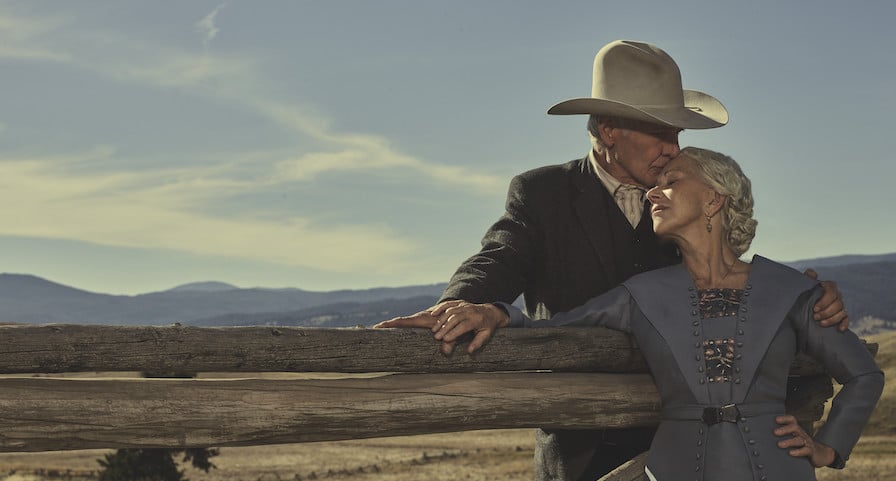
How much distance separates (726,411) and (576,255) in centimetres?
108

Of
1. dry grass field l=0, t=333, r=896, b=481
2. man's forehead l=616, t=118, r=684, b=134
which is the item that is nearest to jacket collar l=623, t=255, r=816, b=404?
man's forehead l=616, t=118, r=684, b=134

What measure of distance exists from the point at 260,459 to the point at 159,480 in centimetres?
2381

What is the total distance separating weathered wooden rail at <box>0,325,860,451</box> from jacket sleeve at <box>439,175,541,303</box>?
235 millimetres

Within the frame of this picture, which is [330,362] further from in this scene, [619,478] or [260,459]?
[260,459]

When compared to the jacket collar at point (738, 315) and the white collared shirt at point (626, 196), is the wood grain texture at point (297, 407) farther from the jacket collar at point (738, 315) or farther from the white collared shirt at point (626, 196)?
the white collared shirt at point (626, 196)

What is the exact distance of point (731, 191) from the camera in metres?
3.85

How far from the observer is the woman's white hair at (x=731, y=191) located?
3846 mm

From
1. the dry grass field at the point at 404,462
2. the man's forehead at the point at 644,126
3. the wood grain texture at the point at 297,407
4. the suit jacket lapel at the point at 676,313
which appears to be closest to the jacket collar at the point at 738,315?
the suit jacket lapel at the point at 676,313

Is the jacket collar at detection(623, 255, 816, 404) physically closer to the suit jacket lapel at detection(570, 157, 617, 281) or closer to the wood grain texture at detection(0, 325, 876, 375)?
the wood grain texture at detection(0, 325, 876, 375)

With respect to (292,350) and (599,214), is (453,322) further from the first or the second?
(599,214)

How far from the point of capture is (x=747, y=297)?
390 centimetres

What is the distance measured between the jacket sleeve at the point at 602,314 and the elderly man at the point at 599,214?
0.22m

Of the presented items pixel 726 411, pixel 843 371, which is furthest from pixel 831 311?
pixel 726 411

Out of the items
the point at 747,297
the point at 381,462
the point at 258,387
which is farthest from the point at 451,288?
the point at 381,462
